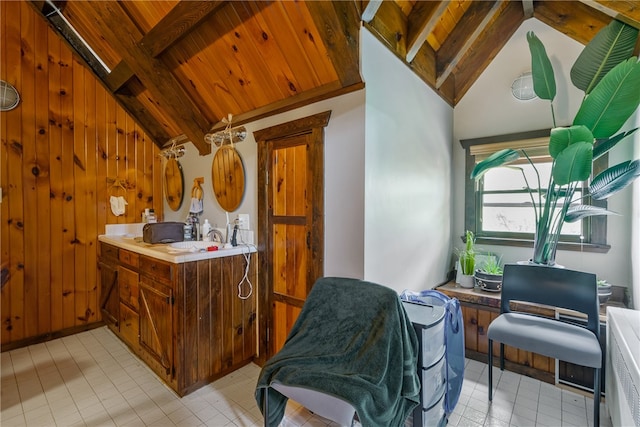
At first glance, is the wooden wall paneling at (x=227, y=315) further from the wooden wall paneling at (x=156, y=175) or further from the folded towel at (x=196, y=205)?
the wooden wall paneling at (x=156, y=175)

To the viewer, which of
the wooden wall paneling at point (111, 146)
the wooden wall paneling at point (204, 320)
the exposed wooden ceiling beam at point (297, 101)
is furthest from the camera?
the wooden wall paneling at point (111, 146)

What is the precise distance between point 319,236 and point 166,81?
6.32 feet

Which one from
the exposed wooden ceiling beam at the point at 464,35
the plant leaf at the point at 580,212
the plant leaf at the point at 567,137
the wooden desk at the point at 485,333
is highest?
the exposed wooden ceiling beam at the point at 464,35

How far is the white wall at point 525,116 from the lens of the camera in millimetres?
2326

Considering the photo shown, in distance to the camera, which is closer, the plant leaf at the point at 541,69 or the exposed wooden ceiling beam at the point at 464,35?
the plant leaf at the point at 541,69

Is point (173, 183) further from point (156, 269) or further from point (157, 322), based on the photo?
point (157, 322)

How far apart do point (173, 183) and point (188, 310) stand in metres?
1.92

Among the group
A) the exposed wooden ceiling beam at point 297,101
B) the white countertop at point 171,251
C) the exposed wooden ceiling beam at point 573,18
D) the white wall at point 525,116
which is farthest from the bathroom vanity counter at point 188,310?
the exposed wooden ceiling beam at point 573,18

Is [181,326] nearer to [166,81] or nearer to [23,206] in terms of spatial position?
[166,81]

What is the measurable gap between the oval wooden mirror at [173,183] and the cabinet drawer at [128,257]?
2.87ft

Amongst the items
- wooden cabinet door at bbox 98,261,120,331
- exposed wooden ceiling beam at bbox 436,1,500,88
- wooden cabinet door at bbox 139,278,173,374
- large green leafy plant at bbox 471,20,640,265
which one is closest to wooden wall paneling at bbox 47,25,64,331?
wooden cabinet door at bbox 98,261,120,331

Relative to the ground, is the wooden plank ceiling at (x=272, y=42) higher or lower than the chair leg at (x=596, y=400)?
higher

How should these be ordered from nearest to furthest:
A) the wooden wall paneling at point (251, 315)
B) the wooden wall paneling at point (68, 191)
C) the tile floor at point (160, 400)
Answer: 1. the tile floor at point (160, 400)
2. the wooden wall paneling at point (251, 315)
3. the wooden wall paneling at point (68, 191)

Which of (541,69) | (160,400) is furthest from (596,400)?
(160,400)
